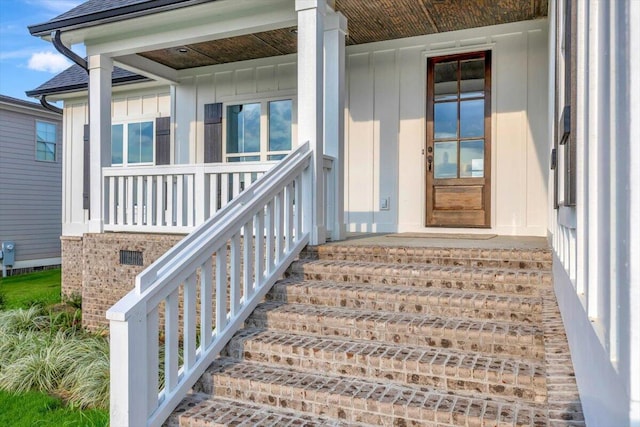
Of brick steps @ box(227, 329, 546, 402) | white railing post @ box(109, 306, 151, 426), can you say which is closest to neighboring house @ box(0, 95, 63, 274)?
brick steps @ box(227, 329, 546, 402)

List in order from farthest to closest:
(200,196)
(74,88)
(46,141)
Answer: (46,141), (74,88), (200,196)

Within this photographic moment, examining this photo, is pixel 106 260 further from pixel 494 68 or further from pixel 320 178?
pixel 494 68

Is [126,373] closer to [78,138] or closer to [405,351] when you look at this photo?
[405,351]

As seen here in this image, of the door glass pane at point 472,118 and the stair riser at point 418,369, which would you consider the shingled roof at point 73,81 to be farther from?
the stair riser at point 418,369

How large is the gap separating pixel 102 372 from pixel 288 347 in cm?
195

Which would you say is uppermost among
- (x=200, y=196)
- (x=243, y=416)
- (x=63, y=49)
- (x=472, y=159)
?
(x=63, y=49)

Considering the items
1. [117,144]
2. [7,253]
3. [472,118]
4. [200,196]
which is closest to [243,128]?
[200,196]

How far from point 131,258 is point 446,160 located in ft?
13.1

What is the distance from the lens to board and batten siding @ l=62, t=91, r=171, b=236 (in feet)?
28.2

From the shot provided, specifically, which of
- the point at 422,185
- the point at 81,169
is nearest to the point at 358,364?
the point at 422,185

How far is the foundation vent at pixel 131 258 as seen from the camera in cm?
544

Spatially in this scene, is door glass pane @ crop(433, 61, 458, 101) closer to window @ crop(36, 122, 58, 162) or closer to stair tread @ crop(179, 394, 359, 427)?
stair tread @ crop(179, 394, 359, 427)

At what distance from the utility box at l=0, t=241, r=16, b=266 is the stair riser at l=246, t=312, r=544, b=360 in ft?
33.4

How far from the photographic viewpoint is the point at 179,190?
5422 mm
